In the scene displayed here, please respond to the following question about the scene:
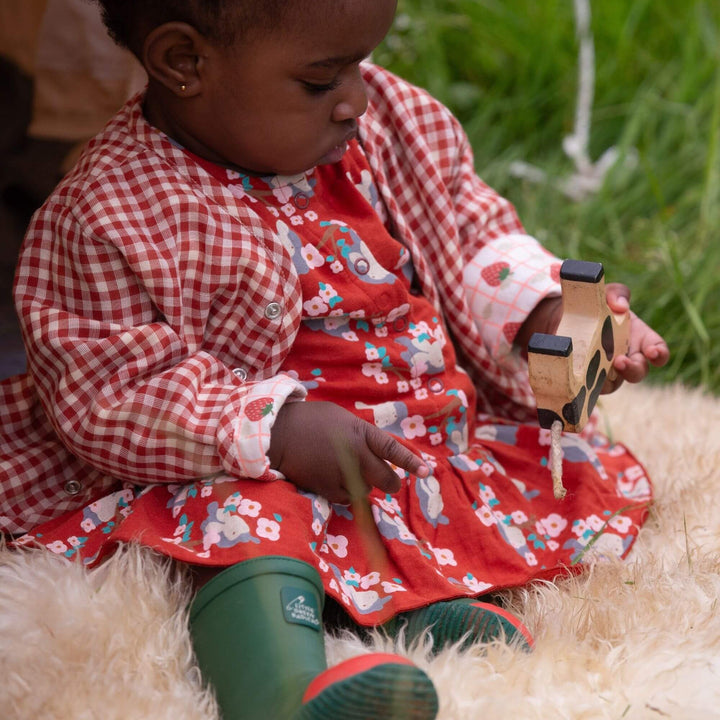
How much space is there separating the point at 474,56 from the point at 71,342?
1620 millimetres

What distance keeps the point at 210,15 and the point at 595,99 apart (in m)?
1.48

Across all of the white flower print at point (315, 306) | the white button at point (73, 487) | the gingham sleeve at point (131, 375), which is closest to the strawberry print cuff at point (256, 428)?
the gingham sleeve at point (131, 375)

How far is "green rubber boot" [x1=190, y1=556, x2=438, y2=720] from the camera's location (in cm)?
81

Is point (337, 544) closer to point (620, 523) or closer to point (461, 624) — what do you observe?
point (461, 624)

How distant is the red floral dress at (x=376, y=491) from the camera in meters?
1.03

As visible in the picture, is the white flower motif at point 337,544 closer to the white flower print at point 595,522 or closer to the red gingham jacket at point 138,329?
the red gingham jacket at point 138,329

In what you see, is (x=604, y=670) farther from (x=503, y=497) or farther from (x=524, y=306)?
(x=524, y=306)

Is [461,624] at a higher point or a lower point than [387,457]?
lower

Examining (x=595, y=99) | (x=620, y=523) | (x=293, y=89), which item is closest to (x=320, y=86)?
(x=293, y=89)

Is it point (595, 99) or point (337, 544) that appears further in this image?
point (595, 99)

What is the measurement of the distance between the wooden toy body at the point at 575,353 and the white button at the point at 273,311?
0.26 m

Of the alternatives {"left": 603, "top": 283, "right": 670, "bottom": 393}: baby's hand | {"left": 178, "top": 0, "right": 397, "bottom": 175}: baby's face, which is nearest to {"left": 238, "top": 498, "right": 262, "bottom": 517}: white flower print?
{"left": 178, "top": 0, "right": 397, "bottom": 175}: baby's face

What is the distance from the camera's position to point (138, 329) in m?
1.04

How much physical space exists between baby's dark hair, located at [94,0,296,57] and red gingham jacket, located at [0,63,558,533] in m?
0.11
